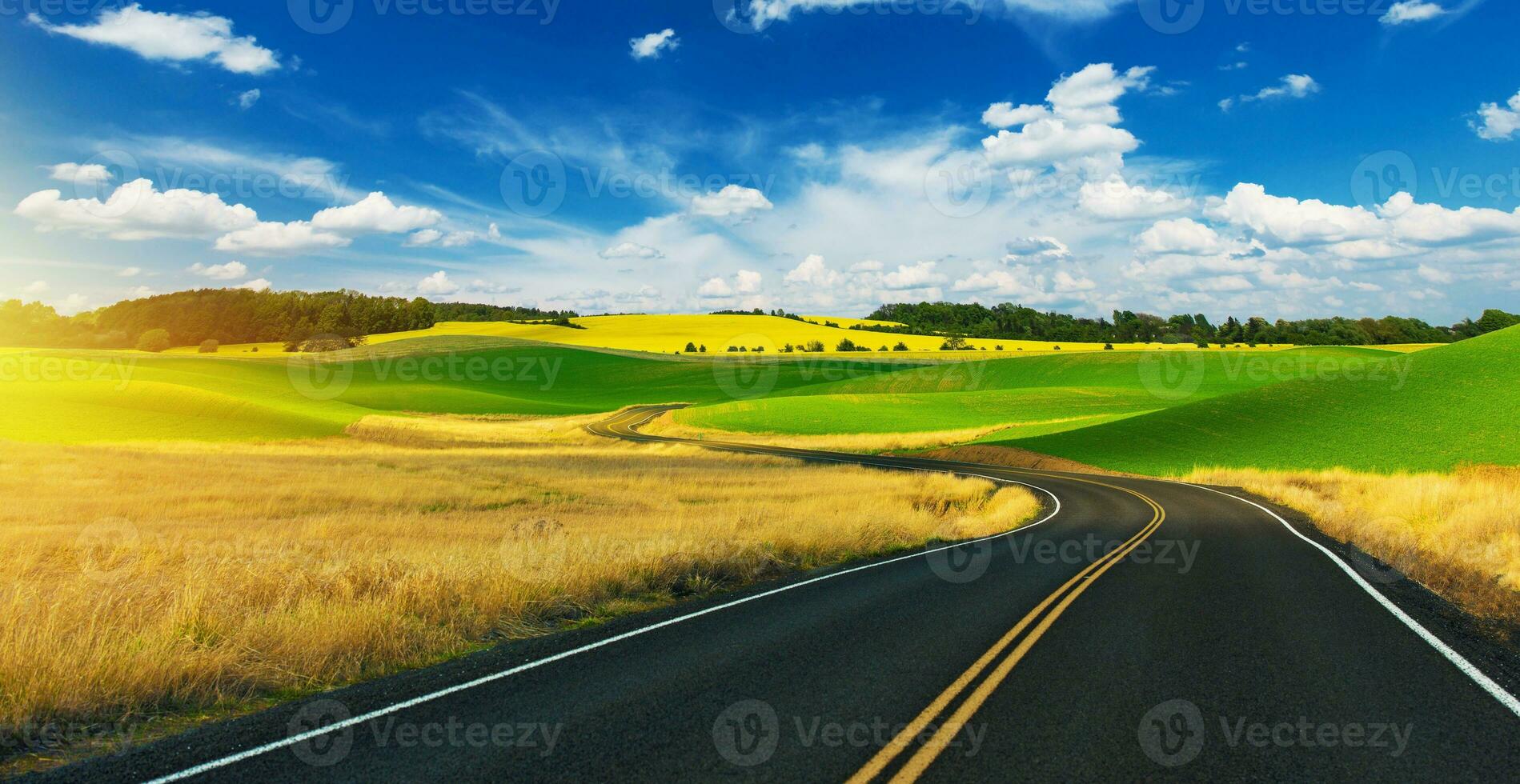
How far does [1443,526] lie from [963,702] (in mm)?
16064

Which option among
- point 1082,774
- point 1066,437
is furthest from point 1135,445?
point 1082,774

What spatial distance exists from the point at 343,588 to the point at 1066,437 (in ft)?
169

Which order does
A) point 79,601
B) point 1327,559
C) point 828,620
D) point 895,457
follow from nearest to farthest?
point 79,601 → point 828,620 → point 1327,559 → point 895,457

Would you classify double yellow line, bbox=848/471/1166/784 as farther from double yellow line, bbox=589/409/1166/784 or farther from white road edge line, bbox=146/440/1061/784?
white road edge line, bbox=146/440/1061/784

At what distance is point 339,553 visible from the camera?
41.0ft

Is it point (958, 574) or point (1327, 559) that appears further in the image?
point (1327, 559)

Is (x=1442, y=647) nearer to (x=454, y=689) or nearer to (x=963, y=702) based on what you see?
(x=963, y=702)

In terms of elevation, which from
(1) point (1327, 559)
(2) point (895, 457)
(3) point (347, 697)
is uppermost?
(3) point (347, 697)

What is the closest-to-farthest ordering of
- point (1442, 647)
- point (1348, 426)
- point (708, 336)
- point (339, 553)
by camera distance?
point (1442, 647) < point (339, 553) < point (1348, 426) < point (708, 336)

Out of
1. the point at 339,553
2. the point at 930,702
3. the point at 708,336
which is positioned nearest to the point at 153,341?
the point at 708,336

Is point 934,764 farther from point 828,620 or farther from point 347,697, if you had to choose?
point 347,697

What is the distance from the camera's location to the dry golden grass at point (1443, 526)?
452 inches

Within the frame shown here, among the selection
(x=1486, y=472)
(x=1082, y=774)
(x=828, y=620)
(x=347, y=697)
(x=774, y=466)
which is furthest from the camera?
(x=774, y=466)

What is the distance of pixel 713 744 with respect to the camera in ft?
18.3
